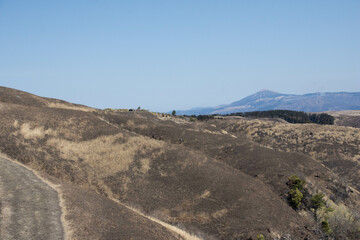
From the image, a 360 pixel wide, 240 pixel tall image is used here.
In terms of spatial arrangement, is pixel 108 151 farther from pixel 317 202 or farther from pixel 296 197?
pixel 317 202

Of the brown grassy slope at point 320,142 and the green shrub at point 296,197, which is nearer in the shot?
the green shrub at point 296,197

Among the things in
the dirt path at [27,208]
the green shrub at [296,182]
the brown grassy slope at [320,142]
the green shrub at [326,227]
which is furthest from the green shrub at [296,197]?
the brown grassy slope at [320,142]

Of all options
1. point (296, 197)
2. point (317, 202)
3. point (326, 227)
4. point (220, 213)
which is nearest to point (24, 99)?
point (220, 213)

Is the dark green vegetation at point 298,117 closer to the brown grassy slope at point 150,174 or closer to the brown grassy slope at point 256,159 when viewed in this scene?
the brown grassy slope at point 256,159

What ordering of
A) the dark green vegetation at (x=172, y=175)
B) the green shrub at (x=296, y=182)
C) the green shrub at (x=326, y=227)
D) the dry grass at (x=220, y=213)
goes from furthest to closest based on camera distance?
the green shrub at (x=296, y=182), the green shrub at (x=326, y=227), the dry grass at (x=220, y=213), the dark green vegetation at (x=172, y=175)

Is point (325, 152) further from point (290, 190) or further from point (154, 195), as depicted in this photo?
point (154, 195)

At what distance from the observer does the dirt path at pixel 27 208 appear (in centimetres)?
1588

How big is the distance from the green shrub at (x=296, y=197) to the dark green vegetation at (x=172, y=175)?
0.85 ft

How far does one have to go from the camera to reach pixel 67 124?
40656mm

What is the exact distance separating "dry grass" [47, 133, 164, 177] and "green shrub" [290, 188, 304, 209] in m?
16.7

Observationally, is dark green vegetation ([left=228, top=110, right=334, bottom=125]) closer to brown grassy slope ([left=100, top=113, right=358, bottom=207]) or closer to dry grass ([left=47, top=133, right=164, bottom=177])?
brown grassy slope ([left=100, top=113, right=358, bottom=207])

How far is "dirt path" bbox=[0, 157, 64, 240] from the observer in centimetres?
1588

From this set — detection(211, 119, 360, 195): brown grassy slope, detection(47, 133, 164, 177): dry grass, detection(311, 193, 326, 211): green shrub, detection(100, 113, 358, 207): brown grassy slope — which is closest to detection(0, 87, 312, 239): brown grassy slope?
detection(47, 133, 164, 177): dry grass

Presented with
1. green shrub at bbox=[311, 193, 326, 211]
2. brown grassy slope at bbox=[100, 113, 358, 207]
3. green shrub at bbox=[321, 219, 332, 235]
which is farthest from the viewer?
brown grassy slope at bbox=[100, 113, 358, 207]
